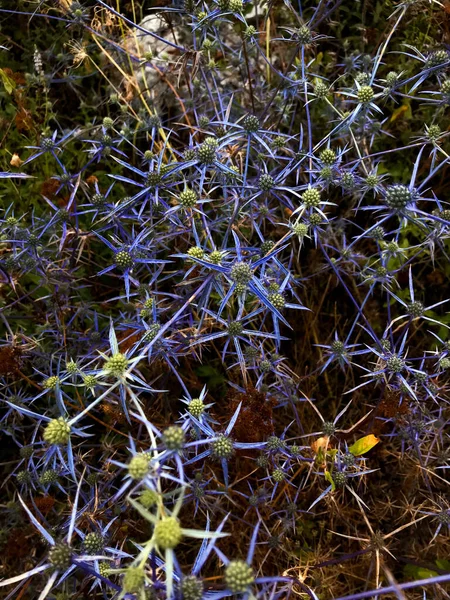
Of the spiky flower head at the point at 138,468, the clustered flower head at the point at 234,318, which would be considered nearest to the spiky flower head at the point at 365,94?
the clustered flower head at the point at 234,318

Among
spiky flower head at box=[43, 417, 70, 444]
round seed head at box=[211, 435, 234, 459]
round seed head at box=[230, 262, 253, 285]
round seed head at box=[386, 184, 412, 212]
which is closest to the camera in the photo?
spiky flower head at box=[43, 417, 70, 444]

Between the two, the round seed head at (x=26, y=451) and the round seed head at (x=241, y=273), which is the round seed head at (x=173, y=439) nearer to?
the round seed head at (x=241, y=273)

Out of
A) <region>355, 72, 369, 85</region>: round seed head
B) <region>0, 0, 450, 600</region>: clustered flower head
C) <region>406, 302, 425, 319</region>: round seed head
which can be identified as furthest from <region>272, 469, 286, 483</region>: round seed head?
<region>355, 72, 369, 85</region>: round seed head

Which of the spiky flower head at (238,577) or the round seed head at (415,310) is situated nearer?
the spiky flower head at (238,577)

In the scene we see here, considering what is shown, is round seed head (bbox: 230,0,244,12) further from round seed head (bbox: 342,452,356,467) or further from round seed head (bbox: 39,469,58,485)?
round seed head (bbox: 39,469,58,485)

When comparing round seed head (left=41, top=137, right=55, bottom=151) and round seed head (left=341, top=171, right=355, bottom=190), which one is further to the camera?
round seed head (left=41, top=137, right=55, bottom=151)

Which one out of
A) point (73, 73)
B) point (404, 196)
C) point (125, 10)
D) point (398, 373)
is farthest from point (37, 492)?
point (125, 10)

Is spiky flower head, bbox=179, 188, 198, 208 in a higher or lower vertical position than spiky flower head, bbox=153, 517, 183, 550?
higher
